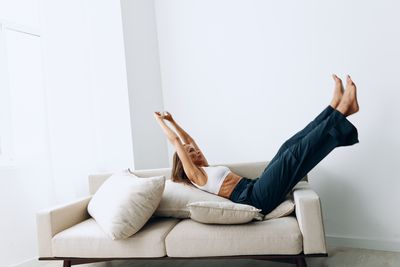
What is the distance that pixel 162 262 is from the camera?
2.58 meters

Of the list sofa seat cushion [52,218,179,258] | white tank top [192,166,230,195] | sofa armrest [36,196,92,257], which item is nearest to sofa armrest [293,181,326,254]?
white tank top [192,166,230,195]

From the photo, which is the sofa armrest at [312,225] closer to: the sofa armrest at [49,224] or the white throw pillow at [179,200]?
the white throw pillow at [179,200]

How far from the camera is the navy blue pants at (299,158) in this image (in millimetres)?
2121

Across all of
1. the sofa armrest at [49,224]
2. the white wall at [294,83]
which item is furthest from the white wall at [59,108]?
the sofa armrest at [49,224]

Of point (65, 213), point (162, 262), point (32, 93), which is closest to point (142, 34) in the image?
point (32, 93)

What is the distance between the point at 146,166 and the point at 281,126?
131cm

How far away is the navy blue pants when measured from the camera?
2.12 m

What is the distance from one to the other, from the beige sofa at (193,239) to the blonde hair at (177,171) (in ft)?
0.98

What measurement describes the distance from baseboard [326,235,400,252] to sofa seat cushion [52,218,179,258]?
126 centimetres

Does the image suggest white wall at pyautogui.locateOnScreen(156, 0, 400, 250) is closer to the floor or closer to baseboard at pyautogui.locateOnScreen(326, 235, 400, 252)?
→ baseboard at pyautogui.locateOnScreen(326, 235, 400, 252)

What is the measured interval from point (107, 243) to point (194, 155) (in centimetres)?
88

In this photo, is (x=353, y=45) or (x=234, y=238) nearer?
(x=234, y=238)

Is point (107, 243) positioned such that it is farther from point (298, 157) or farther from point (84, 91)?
point (84, 91)

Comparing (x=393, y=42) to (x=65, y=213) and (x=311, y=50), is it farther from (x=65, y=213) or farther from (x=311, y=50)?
(x=65, y=213)
